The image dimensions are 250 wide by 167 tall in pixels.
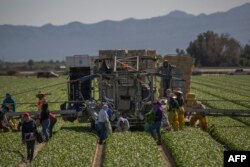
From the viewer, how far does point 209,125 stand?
93.7 feet

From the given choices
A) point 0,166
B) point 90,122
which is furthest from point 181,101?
point 0,166

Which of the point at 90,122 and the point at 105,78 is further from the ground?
the point at 105,78

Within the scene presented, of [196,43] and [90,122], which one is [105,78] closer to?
[90,122]

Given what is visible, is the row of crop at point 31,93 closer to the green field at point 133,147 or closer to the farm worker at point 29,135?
the green field at point 133,147

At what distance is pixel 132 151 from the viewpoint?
70.1ft

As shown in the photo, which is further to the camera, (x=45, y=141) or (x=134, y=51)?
(x=134, y=51)

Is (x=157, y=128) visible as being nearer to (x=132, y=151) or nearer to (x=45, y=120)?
(x=132, y=151)

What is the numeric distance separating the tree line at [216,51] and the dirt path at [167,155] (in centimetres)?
12330

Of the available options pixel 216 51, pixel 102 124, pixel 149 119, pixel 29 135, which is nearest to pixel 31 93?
pixel 102 124

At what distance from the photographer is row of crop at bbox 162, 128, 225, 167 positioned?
19.3m

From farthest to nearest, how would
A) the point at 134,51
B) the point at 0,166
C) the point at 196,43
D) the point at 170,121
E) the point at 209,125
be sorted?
the point at 196,43 → the point at 134,51 → the point at 209,125 → the point at 170,121 → the point at 0,166

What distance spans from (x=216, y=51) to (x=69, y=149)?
127335 mm

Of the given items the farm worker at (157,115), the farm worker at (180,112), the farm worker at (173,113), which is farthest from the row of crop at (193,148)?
the farm worker at (157,115)

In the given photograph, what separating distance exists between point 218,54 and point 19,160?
429 ft
